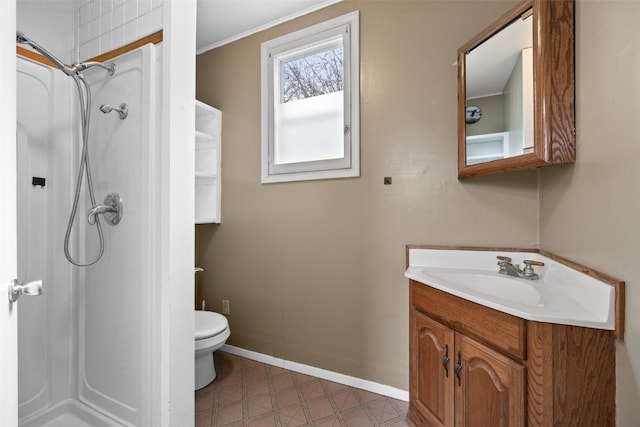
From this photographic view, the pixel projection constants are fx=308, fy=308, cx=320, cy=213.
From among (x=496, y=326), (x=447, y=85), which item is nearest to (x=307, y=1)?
(x=447, y=85)

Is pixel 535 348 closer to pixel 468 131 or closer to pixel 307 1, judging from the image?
pixel 468 131

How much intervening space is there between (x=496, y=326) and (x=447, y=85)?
1.33 meters

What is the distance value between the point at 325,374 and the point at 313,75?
214 cm

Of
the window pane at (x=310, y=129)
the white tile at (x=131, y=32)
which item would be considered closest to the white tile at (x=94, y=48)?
the white tile at (x=131, y=32)

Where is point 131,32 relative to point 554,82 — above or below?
above

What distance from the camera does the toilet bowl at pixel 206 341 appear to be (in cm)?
188

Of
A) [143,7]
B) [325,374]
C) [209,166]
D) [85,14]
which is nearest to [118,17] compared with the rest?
[143,7]

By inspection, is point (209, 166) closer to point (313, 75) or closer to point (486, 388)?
point (313, 75)

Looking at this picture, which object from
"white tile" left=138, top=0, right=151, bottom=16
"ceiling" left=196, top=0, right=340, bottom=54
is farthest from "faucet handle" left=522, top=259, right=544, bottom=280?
"white tile" left=138, top=0, right=151, bottom=16

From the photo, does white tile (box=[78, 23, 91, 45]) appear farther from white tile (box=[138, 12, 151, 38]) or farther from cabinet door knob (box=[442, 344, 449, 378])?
cabinet door knob (box=[442, 344, 449, 378])

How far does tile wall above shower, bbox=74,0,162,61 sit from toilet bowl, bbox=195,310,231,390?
1.65 meters

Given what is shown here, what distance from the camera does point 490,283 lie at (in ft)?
4.88

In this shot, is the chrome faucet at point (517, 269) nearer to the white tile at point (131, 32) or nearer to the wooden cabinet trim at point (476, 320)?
the wooden cabinet trim at point (476, 320)

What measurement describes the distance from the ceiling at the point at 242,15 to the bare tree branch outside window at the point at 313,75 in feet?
1.02
